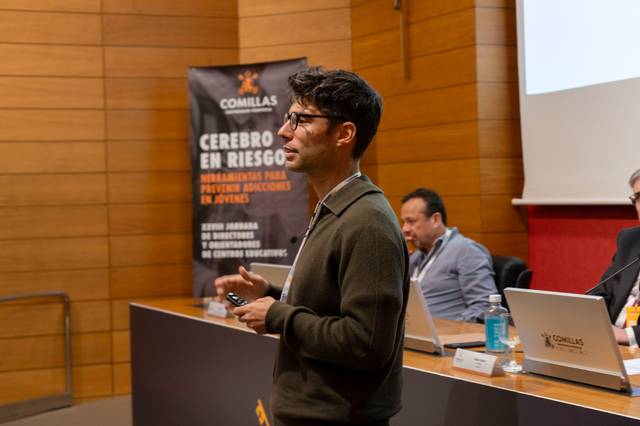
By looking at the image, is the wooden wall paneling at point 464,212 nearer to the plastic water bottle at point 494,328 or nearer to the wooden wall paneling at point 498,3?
the wooden wall paneling at point 498,3

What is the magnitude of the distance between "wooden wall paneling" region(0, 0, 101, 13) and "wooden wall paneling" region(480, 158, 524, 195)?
283cm

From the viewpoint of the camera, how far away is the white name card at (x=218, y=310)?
3.92 m

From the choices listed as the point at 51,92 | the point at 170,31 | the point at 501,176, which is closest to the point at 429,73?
the point at 501,176

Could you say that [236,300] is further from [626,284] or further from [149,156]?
[149,156]

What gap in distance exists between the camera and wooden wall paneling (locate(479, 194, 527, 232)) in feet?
16.9

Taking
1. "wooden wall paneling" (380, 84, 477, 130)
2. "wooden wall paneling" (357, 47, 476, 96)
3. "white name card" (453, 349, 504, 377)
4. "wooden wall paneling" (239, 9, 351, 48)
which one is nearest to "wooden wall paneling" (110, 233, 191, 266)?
"wooden wall paneling" (239, 9, 351, 48)

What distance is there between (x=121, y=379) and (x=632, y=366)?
4246 mm

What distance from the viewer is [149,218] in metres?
6.16

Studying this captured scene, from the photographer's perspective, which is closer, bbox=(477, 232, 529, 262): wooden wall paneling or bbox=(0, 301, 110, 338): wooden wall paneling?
bbox=(477, 232, 529, 262): wooden wall paneling

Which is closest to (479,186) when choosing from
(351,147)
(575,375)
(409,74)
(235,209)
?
(409,74)

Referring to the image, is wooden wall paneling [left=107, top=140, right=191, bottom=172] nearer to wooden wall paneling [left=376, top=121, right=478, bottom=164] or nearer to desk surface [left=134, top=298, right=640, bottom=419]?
wooden wall paneling [left=376, top=121, right=478, bottom=164]

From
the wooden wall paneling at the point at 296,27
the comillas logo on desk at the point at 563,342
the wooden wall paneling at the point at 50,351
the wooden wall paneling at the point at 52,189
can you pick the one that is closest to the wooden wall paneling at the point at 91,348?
the wooden wall paneling at the point at 50,351

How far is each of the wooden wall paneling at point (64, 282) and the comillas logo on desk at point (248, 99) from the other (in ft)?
4.59

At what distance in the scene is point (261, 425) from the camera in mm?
3342
